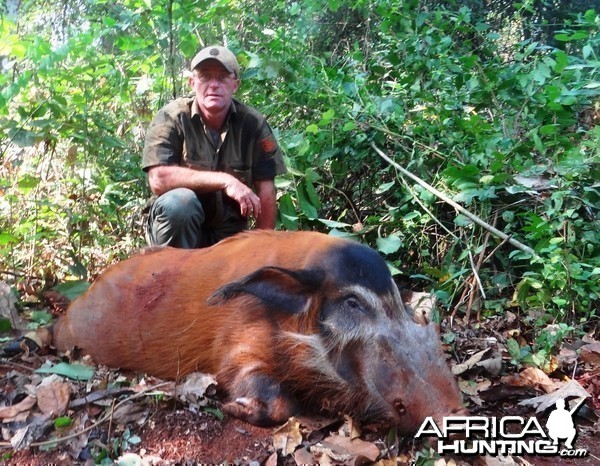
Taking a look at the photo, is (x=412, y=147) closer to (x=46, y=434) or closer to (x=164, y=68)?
(x=164, y=68)

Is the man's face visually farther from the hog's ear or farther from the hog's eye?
the hog's eye

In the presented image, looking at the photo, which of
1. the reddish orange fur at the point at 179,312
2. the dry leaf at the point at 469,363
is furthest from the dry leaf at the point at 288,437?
the dry leaf at the point at 469,363

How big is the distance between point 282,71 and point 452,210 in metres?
2.20

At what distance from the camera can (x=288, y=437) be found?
297cm

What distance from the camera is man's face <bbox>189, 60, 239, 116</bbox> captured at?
16.8ft

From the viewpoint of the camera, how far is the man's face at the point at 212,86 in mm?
5117

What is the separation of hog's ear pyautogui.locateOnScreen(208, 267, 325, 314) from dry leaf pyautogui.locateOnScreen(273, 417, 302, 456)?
0.59m

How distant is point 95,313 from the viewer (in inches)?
159

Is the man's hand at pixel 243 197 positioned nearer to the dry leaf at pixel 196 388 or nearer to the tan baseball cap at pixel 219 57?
the tan baseball cap at pixel 219 57

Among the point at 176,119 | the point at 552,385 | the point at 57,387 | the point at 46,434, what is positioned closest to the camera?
the point at 46,434

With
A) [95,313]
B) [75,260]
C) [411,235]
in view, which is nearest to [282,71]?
[411,235]

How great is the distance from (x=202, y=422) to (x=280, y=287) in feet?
2.61

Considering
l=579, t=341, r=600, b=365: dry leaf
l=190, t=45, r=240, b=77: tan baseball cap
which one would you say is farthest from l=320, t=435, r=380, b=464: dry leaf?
l=190, t=45, r=240, b=77: tan baseball cap

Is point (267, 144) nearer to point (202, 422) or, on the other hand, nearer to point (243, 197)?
point (243, 197)
